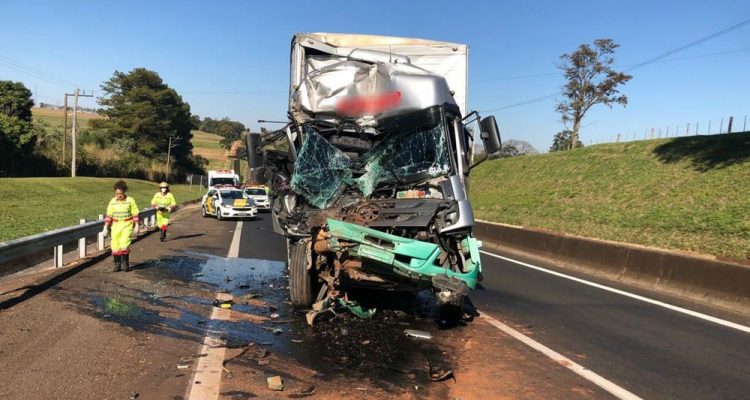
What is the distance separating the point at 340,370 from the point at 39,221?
16050 millimetres

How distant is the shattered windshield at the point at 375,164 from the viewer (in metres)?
6.51

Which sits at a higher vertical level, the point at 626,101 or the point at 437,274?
the point at 626,101

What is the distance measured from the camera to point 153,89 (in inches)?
3492

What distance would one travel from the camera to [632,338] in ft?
20.9

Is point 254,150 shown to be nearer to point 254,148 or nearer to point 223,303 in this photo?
point 254,148

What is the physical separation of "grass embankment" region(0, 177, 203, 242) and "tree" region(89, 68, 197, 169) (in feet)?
113

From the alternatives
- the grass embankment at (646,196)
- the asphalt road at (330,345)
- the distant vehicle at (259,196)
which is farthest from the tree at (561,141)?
the asphalt road at (330,345)

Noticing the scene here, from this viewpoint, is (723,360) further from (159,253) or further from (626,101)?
(626,101)

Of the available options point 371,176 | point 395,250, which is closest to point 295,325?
point 395,250

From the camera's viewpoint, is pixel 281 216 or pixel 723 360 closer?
pixel 723 360

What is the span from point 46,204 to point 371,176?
24623 millimetres

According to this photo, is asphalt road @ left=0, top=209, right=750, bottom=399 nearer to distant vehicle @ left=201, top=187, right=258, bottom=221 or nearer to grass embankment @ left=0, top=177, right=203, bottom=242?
grass embankment @ left=0, top=177, right=203, bottom=242

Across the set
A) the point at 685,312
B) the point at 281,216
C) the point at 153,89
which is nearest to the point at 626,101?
the point at 685,312

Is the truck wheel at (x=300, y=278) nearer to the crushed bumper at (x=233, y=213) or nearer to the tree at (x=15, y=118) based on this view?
the crushed bumper at (x=233, y=213)
